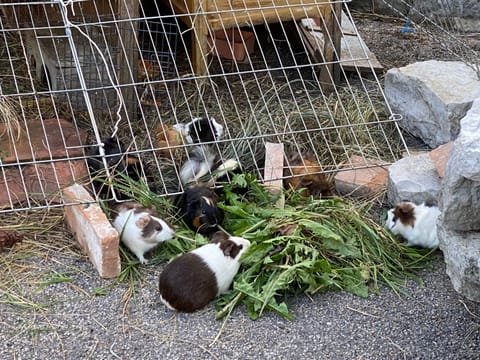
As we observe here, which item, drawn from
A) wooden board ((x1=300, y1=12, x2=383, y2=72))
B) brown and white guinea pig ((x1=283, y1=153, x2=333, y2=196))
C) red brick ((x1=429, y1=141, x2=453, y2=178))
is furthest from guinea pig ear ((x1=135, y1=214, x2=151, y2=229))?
wooden board ((x1=300, y1=12, x2=383, y2=72))

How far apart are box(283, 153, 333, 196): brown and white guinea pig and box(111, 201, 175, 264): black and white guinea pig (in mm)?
808

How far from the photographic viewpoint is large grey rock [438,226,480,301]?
2.91 meters

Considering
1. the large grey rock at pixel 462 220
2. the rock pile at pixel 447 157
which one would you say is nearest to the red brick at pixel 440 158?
the rock pile at pixel 447 157

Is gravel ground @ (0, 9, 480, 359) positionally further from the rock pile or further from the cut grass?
the rock pile

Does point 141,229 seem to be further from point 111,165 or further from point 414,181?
point 414,181

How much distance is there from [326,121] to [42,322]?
2.38 metres

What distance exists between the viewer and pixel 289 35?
642 cm

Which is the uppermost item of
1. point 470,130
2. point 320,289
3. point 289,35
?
point 470,130

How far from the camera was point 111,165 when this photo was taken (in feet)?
13.9

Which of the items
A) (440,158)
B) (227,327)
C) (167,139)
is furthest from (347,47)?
(227,327)

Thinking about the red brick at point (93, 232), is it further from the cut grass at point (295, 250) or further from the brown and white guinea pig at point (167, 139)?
the brown and white guinea pig at point (167, 139)

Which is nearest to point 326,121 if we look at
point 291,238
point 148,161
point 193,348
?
point 148,161

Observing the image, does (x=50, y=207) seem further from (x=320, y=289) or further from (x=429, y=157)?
(x=429, y=157)

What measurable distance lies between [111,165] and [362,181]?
133 cm
